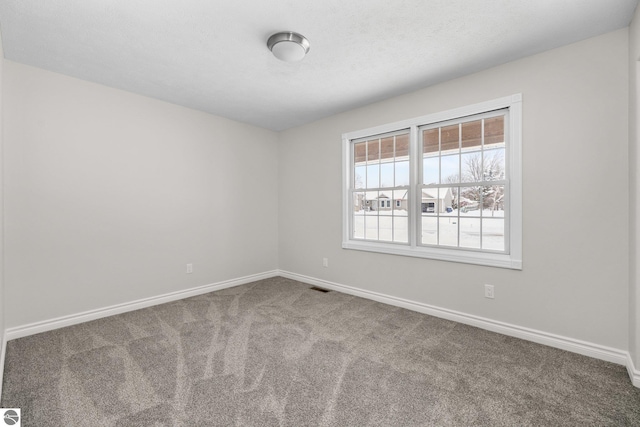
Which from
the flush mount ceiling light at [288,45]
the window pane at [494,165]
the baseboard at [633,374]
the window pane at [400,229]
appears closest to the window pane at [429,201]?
the window pane at [400,229]

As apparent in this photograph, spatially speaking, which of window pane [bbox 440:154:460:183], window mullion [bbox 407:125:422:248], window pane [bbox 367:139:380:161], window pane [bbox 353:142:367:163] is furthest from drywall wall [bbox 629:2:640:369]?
window pane [bbox 353:142:367:163]

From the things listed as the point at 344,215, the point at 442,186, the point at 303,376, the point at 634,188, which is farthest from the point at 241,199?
the point at 634,188

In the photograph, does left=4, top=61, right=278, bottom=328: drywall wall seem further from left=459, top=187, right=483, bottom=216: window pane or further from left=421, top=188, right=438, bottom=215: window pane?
left=459, top=187, right=483, bottom=216: window pane

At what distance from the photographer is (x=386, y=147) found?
3.73m

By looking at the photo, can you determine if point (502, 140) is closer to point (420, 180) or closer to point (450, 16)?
point (420, 180)

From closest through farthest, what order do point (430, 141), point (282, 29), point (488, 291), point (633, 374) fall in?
point (633, 374)
point (282, 29)
point (488, 291)
point (430, 141)

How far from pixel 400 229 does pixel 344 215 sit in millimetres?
822

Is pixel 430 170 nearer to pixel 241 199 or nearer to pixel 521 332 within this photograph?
pixel 521 332

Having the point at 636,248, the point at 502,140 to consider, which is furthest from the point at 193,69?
the point at 636,248

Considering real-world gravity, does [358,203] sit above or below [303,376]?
above

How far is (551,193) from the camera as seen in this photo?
245 centimetres

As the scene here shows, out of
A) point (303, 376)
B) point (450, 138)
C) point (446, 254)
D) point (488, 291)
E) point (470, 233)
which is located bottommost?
point (303, 376)

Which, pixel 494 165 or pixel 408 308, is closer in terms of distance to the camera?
pixel 494 165

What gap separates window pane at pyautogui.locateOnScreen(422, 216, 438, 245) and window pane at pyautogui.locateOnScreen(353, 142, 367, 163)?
1229 mm
